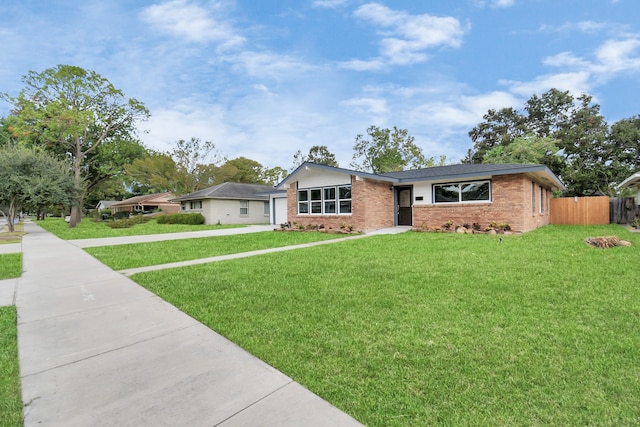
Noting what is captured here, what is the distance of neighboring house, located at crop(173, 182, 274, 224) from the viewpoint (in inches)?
981

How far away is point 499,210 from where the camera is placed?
12.8m

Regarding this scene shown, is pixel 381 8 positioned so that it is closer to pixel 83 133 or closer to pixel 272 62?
pixel 272 62

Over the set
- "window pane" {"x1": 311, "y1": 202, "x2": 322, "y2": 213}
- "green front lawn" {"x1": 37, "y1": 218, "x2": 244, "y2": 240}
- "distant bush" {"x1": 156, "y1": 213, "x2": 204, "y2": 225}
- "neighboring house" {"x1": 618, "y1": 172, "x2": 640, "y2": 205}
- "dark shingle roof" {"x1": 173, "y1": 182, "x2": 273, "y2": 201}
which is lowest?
"green front lawn" {"x1": 37, "y1": 218, "x2": 244, "y2": 240}

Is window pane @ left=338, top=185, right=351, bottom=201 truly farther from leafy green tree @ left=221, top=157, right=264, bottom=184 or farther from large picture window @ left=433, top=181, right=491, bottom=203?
leafy green tree @ left=221, top=157, right=264, bottom=184

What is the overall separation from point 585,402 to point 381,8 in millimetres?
13630

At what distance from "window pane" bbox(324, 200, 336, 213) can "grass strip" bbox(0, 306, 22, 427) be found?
12.9 m

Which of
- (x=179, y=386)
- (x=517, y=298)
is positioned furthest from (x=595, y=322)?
(x=179, y=386)

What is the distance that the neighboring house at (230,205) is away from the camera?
981 inches

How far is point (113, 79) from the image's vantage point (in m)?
26.6

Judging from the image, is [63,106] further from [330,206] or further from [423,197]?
[423,197]

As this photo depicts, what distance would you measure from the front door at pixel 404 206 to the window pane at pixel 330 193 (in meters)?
3.49

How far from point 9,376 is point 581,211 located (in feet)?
73.7

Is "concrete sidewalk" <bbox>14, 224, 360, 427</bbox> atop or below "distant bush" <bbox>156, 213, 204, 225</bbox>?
below

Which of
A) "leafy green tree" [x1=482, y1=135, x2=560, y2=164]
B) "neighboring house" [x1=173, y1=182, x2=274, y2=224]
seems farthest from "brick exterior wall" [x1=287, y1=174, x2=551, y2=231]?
"leafy green tree" [x1=482, y1=135, x2=560, y2=164]
